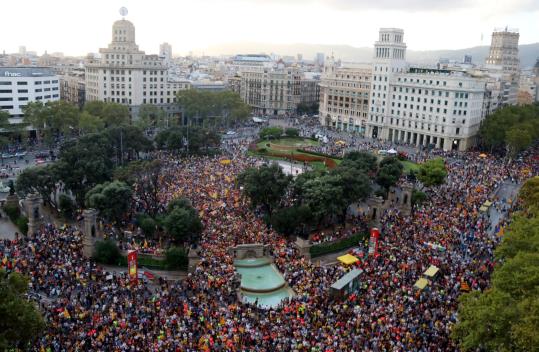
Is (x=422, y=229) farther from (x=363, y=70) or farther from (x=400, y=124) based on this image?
(x=363, y=70)

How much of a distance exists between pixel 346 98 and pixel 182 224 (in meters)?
91.2

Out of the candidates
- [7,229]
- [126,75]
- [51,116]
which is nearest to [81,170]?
[7,229]

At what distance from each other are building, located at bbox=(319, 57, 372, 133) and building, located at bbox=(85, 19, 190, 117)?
1630 inches

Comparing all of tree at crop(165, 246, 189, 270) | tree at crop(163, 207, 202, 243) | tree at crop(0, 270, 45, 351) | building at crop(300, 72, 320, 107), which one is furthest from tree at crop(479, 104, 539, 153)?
tree at crop(0, 270, 45, 351)

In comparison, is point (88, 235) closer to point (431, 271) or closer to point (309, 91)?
point (431, 271)

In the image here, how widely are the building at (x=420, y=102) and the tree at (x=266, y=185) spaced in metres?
62.0

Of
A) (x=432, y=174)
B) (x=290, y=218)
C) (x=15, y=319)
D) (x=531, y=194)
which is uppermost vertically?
(x=531, y=194)

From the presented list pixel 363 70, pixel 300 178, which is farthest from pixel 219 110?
pixel 300 178

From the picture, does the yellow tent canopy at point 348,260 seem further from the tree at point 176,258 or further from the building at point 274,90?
the building at point 274,90

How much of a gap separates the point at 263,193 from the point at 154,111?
63218mm

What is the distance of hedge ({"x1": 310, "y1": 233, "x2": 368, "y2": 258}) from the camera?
44.6 metres

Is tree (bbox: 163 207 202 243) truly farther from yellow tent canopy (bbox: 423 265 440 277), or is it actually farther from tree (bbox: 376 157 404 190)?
tree (bbox: 376 157 404 190)

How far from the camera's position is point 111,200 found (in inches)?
1725

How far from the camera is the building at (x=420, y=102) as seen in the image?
99.4 metres
